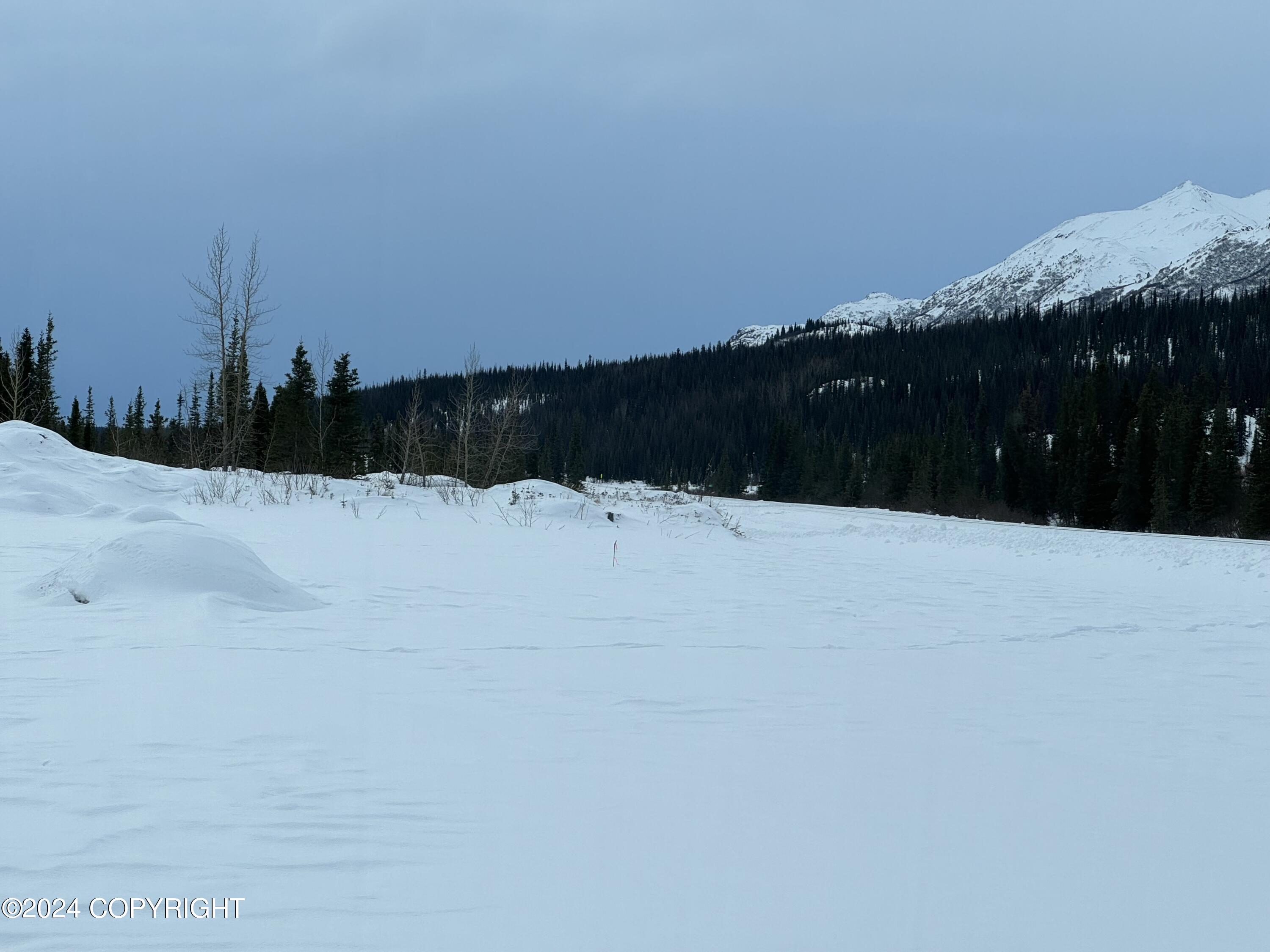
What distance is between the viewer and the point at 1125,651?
5.98 m

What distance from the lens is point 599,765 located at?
3.10m

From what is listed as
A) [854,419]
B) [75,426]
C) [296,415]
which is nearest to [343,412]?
[296,415]

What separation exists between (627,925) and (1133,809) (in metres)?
2.17

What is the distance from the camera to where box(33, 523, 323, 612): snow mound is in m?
5.33

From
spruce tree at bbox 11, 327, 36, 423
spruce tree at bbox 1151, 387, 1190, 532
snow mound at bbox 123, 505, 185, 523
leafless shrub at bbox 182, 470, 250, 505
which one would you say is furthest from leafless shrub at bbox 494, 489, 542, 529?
spruce tree at bbox 1151, 387, 1190, 532

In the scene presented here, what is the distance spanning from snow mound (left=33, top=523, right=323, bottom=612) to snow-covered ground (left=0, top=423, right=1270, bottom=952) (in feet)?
0.08

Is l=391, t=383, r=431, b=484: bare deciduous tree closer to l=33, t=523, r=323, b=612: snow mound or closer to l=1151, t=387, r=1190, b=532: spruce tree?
A: l=33, t=523, r=323, b=612: snow mound

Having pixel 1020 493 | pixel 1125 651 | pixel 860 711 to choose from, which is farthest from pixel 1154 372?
pixel 860 711

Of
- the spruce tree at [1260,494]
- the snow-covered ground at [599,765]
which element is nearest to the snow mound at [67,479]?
the snow-covered ground at [599,765]

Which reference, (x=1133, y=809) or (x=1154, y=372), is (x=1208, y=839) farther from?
(x=1154, y=372)

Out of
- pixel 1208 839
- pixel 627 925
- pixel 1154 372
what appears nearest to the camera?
pixel 627 925

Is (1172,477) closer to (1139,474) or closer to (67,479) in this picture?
(1139,474)

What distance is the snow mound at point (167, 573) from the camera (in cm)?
533

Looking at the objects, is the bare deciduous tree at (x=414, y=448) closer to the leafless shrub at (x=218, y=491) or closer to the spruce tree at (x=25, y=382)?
the leafless shrub at (x=218, y=491)
